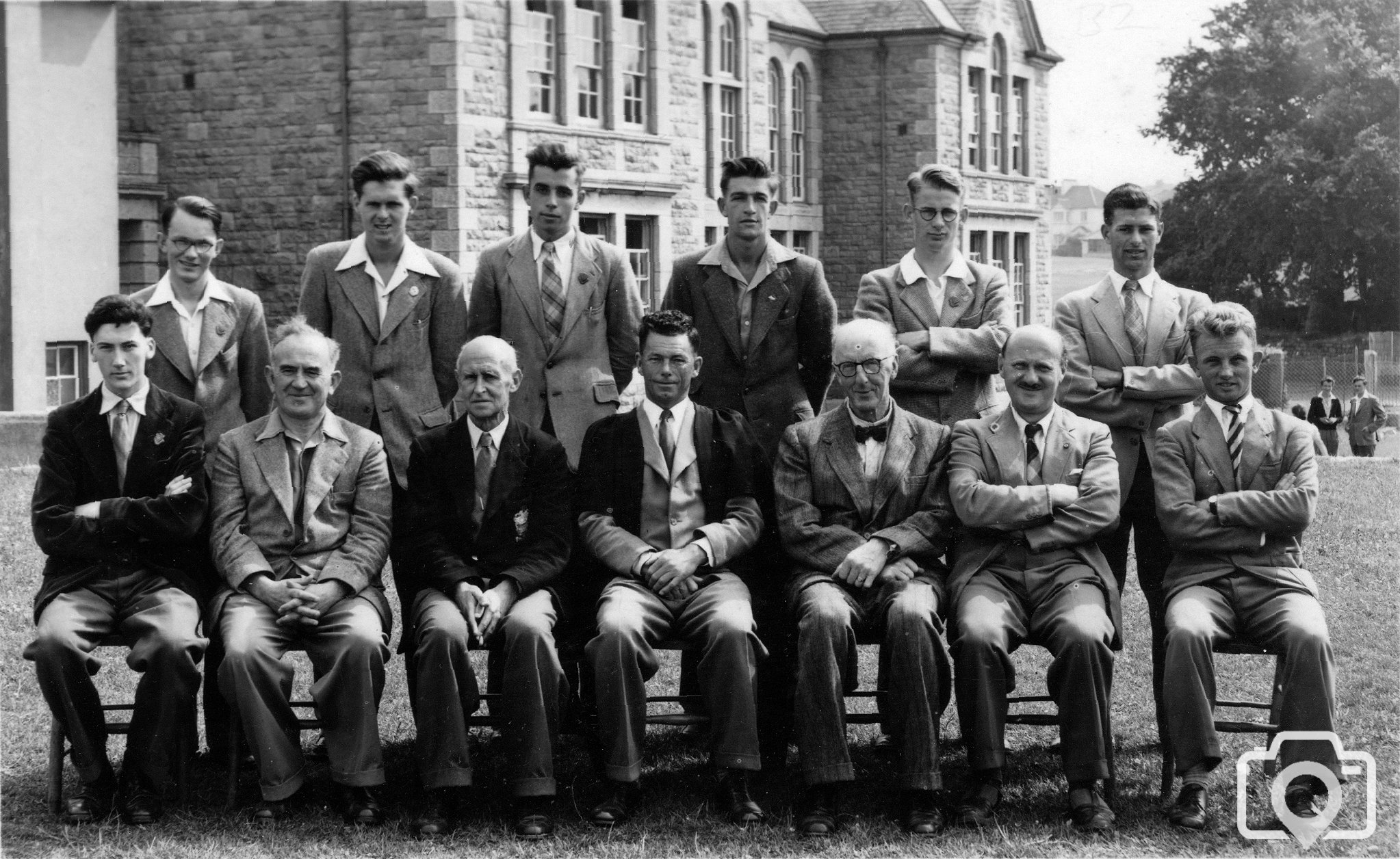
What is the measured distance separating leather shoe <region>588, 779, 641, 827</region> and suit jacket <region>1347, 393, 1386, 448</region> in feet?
72.5

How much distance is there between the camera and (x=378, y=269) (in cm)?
652

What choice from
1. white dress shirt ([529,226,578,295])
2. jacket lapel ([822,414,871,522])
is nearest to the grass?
jacket lapel ([822,414,871,522])

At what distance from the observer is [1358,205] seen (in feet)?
127

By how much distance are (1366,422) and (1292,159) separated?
54.3ft

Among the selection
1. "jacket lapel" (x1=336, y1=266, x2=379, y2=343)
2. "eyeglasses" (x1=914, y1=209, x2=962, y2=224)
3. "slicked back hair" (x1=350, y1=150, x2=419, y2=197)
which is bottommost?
"jacket lapel" (x1=336, y1=266, x2=379, y2=343)

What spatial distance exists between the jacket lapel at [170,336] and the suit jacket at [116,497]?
407 mm

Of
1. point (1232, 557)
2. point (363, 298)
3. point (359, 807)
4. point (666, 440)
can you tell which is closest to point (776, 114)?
point (363, 298)

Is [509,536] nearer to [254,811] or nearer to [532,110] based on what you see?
[254,811]

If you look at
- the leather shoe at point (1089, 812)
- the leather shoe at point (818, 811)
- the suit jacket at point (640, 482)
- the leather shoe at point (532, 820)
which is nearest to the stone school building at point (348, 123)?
the suit jacket at point (640, 482)

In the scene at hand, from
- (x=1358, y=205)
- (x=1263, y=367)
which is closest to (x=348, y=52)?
(x=1263, y=367)

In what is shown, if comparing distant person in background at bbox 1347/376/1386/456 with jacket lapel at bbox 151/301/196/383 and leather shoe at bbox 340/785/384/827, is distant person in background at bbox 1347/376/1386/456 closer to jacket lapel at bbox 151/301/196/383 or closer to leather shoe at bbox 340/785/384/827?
jacket lapel at bbox 151/301/196/383

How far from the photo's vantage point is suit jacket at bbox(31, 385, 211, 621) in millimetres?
5695

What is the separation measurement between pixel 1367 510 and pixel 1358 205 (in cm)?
2829

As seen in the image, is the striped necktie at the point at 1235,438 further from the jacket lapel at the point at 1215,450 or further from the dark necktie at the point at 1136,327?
the dark necktie at the point at 1136,327
